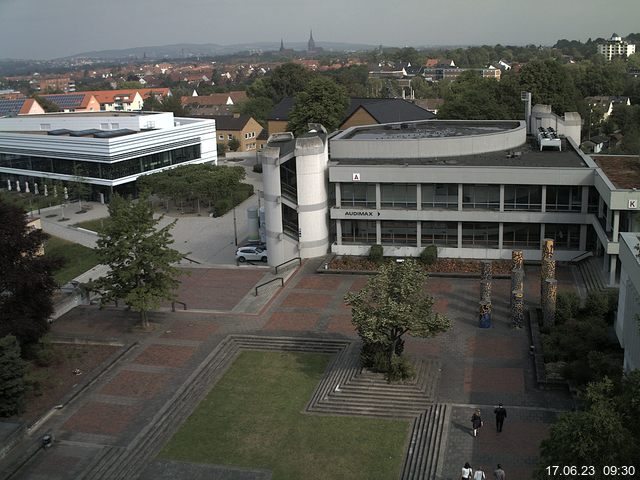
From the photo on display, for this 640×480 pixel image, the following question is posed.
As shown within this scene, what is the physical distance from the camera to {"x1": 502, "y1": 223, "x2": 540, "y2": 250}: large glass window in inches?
1631

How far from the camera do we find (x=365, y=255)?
144 ft

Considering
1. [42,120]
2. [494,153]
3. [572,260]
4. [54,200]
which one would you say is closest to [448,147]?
[494,153]

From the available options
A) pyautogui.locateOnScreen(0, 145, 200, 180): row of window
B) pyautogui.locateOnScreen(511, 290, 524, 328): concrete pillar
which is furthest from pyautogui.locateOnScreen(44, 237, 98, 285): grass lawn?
pyautogui.locateOnScreen(511, 290, 524, 328): concrete pillar

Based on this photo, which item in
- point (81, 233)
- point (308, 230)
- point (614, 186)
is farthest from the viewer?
point (81, 233)

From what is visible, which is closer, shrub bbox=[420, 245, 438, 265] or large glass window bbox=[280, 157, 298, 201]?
shrub bbox=[420, 245, 438, 265]

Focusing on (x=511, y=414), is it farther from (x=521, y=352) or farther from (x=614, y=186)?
(x=614, y=186)

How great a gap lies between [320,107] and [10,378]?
57.1m

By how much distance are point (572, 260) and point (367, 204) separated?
12.5m

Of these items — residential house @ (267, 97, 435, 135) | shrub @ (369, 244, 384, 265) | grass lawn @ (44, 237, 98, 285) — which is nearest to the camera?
shrub @ (369, 244, 384, 265)

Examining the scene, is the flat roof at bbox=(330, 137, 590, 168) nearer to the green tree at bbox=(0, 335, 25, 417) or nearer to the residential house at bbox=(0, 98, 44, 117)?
the green tree at bbox=(0, 335, 25, 417)

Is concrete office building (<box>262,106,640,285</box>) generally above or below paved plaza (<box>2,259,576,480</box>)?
above

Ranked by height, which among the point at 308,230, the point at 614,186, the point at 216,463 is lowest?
the point at 216,463

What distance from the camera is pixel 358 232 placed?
44.2 m

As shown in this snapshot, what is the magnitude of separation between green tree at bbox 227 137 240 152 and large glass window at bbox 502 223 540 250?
63.0 m
